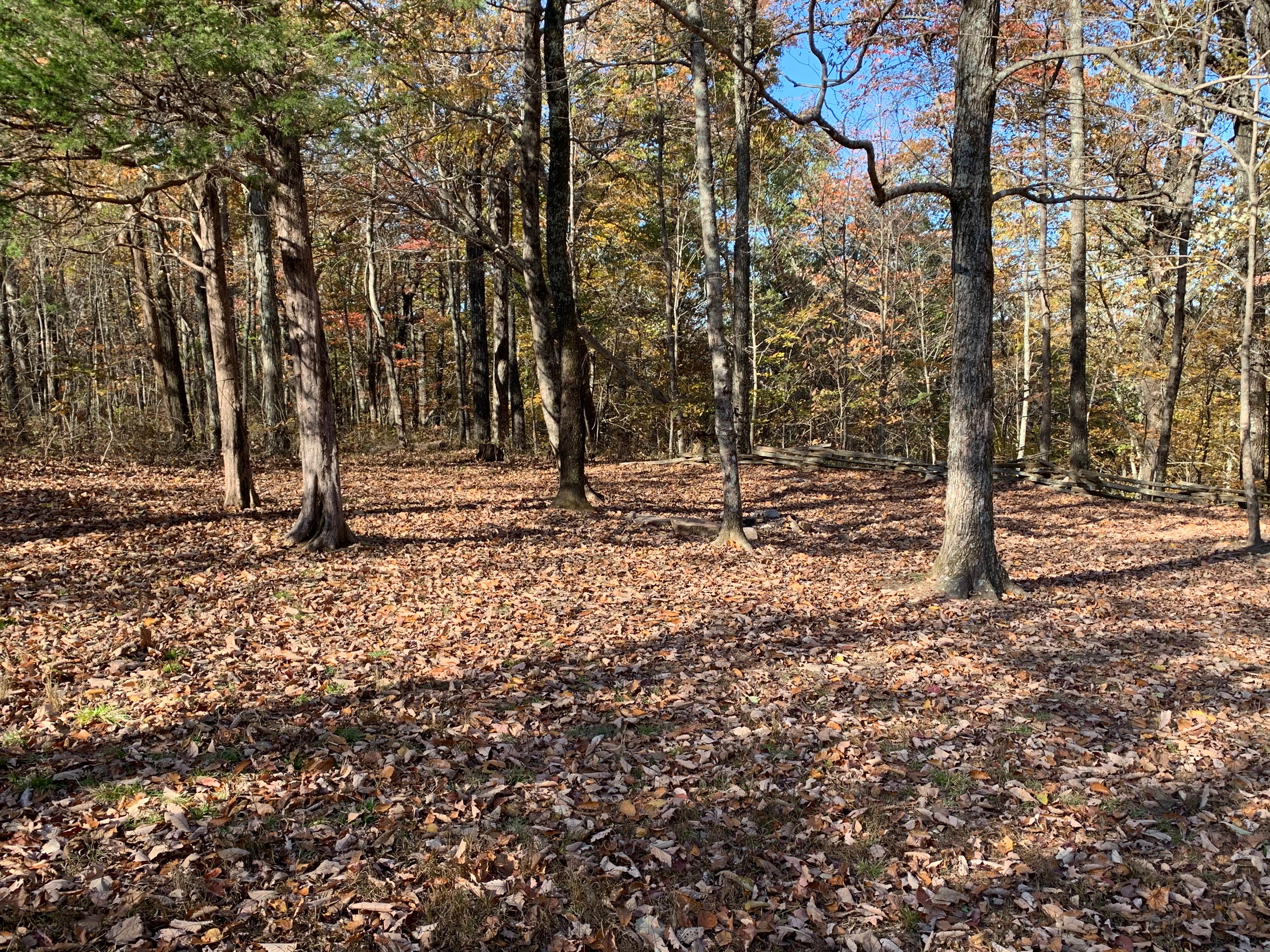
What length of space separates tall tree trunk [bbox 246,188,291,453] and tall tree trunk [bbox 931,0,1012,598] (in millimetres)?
14312

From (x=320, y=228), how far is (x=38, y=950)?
17576 millimetres

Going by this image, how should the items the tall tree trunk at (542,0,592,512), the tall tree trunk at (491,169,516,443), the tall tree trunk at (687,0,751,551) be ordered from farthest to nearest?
1. the tall tree trunk at (491,169,516,443)
2. the tall tree trunk at (542,0,592,512)
3. the tall tree trunk at (687,0,751,551)

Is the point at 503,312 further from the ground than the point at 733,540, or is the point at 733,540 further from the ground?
the point at 503,312

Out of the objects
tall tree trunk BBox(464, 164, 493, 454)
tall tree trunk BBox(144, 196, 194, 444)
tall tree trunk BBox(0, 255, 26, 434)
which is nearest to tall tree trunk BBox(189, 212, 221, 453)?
tall tree trunk BBox(144, 196, 194, 444)

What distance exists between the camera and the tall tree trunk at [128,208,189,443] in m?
15.4

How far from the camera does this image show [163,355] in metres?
16.6

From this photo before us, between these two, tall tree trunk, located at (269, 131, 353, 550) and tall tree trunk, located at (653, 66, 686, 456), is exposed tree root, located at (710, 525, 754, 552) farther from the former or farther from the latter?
tall tree trunk, located at (653, 66, 686, 456)

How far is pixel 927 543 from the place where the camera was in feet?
37.7

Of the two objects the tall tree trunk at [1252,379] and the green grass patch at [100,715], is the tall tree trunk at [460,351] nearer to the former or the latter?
the green grass patch at [100,715]

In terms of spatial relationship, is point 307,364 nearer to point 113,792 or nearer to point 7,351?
point 113,792

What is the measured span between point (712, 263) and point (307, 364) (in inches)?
212

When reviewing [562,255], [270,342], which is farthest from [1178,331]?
[270,342]

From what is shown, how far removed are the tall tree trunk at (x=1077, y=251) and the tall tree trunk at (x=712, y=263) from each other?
845 centimetres

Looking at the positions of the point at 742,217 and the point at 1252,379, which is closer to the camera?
the point at 1252,379
